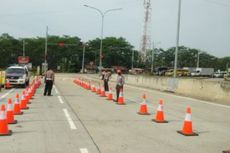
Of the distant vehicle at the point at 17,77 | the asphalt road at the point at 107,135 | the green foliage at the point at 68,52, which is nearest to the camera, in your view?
the asphalt road at the point at 107,135

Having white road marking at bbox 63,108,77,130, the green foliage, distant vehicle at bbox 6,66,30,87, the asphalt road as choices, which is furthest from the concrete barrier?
the green foliage

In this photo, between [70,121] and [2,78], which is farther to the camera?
[2,78]

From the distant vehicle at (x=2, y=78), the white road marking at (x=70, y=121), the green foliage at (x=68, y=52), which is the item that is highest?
the green foliage at (x=68, y=52)

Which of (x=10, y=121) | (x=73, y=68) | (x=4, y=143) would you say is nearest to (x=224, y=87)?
(x=10, y=121)

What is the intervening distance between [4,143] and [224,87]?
56.5 feet

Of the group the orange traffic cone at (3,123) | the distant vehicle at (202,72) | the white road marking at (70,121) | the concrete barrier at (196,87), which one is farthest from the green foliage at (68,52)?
the orange traffic cone at (3,123)

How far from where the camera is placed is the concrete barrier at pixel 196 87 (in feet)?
76.4

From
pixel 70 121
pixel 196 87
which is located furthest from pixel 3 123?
pixel 196 87

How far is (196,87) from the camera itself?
2705 cm

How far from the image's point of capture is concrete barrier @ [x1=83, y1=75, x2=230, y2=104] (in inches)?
917

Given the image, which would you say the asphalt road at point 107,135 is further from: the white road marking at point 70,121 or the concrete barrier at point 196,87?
the concrete barrier at point 196,87

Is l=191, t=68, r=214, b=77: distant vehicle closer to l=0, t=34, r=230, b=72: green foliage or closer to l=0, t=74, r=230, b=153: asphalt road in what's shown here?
l=0, t=34, r=230, b=72: green foliage

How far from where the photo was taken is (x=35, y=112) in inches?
561

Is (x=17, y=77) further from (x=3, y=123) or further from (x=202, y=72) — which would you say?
(x=202, y=72)
